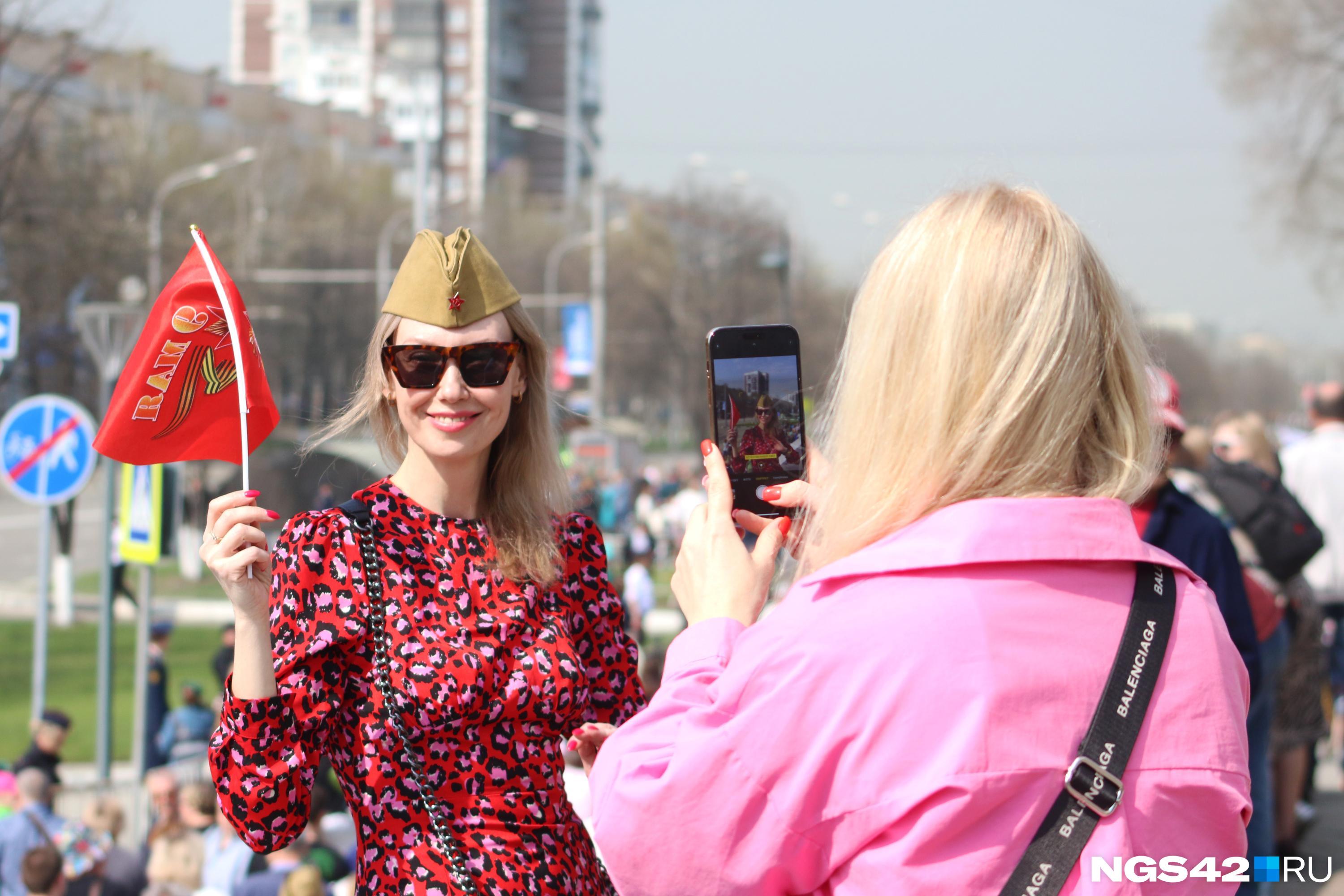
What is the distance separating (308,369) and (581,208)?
2670cm

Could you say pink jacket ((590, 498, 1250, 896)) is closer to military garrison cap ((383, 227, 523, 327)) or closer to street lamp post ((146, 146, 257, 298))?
military garrison cap ((383, 227, 523, 327))

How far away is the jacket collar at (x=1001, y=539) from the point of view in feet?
5.23

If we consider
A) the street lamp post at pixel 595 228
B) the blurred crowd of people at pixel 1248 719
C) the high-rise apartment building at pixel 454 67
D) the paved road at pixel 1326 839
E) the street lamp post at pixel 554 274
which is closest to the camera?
the blurred crowd of people at pixel 1248 719

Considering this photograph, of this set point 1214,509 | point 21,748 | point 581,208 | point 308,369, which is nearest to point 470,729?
point 1214,509

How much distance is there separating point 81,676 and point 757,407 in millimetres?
16107

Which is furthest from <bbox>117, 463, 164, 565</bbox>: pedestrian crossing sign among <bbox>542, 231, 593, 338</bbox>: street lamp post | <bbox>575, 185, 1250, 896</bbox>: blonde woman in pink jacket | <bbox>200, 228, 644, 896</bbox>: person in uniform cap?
<bbox>542, 231, 593, 338</bbox>: street lamp post

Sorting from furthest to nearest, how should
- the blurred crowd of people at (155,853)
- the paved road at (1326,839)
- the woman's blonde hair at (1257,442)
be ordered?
the woman's blonde hair at (1257,442) < the paved road at (1326,839) < the blurred crowd of people at (155,853)

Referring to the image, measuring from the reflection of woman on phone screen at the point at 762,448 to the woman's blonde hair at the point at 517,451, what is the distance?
2.15 feet

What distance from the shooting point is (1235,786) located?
169cm

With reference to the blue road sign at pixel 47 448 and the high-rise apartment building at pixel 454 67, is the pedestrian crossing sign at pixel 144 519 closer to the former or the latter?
the blue road sign at pixel 47 448

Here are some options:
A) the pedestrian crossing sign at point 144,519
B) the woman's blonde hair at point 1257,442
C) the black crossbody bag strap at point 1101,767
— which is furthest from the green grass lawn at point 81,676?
the black crossbody bag strap at point 1101,767

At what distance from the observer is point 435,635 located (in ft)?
8.26

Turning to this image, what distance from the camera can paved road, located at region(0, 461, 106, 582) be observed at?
28.2m

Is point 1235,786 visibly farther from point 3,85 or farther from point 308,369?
point 308,369
